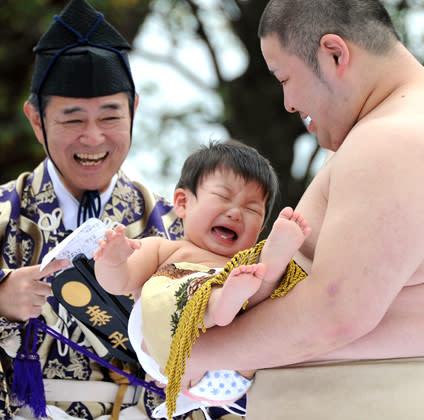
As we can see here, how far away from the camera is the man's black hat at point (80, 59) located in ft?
10.8

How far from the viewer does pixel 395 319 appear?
5.71ft

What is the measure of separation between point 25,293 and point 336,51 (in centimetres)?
159

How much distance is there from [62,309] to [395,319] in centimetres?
178

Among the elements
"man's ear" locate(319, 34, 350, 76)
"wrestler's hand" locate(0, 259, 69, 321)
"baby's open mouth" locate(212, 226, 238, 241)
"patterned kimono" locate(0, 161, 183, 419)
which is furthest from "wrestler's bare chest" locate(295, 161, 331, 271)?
"patterned kimono" locate(0, 161, 183, 419)

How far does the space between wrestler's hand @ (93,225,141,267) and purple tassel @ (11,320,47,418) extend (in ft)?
3.32

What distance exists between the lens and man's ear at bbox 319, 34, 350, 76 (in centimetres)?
187

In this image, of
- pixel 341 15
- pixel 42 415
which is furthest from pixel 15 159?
pixel 341 15

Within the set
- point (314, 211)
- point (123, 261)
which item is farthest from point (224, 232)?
point (314, 211)

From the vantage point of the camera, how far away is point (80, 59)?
3354 millimetres

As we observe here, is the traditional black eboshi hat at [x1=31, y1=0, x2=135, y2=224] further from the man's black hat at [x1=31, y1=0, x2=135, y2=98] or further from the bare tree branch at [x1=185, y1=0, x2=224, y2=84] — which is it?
the bare tree branch at [x1=185, y1=0, x2=224, y2=84]

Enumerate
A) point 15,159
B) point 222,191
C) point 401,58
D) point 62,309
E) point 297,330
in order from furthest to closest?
point 15,159, point 62,309, point 222,191, point 401,58, point 297,330

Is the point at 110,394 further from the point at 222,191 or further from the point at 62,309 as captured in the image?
the point at 222,191

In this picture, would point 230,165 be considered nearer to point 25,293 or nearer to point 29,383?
point 25,293

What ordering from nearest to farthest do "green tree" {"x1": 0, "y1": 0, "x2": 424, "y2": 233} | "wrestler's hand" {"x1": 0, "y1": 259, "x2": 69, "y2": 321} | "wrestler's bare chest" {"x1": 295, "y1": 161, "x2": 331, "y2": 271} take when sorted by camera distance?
"wrestler's bare chest" {"x1": 295, "y1": 161, "x2": 331, "y2": 271} → "wrestler's hand" {"x1": 0, "y1": 259, "x2": 69, "y2": 321} → "green tree" {"x1": 0, "y1": 0, "x2": 424, "y2": 233}
